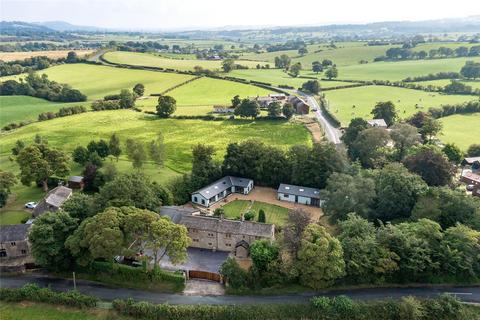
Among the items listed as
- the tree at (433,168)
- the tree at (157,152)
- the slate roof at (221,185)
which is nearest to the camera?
the tree at (433,168)

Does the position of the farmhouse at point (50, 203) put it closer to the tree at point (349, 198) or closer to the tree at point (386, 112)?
the tree at point (349, 198)

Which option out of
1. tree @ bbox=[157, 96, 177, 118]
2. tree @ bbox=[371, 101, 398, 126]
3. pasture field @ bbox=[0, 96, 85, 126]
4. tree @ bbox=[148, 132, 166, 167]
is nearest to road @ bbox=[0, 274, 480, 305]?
tree @ bbox=[148, 132, 166, 167]

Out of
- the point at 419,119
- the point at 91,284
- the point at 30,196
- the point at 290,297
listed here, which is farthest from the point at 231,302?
the point at 419,119

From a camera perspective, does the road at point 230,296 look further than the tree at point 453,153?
No

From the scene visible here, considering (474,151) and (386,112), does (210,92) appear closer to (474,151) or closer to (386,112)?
(386,112)

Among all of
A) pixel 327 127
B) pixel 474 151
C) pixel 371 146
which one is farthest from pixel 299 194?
pixel 327 127

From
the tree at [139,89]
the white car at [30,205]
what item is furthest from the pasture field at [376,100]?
the white car at [30,205]

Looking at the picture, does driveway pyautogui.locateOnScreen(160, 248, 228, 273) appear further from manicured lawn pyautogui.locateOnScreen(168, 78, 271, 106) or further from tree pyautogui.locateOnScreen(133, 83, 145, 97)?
tree pyautogui.locateOnScreen(133, 83, 145, 97)

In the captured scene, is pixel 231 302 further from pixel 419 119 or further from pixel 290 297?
pixel 419 119
